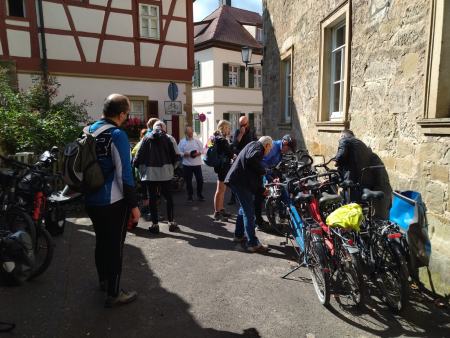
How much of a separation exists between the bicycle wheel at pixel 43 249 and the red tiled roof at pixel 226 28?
22.3 metres

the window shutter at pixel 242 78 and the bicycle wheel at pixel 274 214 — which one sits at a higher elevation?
the window shutter at pixel 242 78

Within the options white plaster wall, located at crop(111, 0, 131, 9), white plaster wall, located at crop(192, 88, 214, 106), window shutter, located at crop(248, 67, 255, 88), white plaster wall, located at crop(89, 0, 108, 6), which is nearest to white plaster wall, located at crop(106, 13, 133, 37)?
white plaster wall, located at crop(111, 0, 131, 9)

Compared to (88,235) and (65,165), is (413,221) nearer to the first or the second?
(65,165)

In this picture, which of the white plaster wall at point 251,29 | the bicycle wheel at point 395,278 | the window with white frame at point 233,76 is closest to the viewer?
the bicycle wheel at point 395,278

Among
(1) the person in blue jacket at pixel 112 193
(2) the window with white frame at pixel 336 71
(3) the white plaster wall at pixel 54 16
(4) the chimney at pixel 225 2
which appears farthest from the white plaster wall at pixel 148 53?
(4) the chimney at pixel 225 2

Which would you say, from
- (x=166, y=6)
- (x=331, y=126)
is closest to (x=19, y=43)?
(x=166, y=6)

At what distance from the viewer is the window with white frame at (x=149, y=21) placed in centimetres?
1406

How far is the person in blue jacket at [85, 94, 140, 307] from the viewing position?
3.18m

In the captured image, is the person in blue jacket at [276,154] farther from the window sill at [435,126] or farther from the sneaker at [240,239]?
the window sill at [435,126]

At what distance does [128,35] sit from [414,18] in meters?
11.5

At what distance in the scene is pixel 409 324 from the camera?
10.4 feet

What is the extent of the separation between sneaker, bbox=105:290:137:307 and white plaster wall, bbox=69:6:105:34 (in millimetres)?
11808

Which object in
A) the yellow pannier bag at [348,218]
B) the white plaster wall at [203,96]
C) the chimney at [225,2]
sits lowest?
the yellow pannier bag at [348,218]

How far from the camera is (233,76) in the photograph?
26125 millimetres
